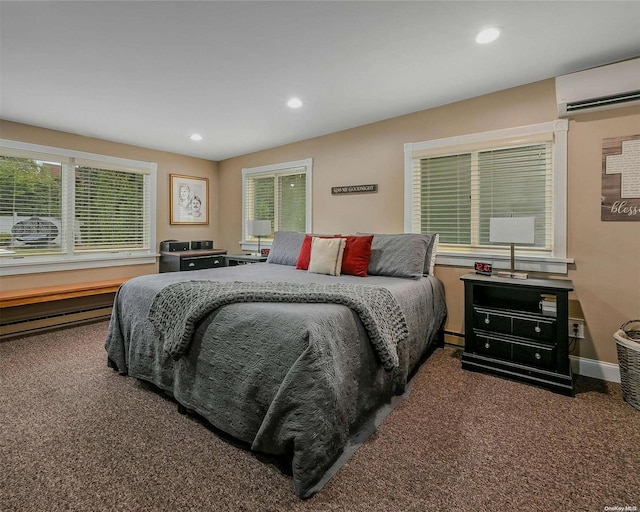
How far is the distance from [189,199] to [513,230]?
455 centimetres

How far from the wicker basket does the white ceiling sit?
2005 millimetres

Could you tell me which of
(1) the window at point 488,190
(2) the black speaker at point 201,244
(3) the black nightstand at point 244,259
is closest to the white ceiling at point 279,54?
(1) the window at point 488,190

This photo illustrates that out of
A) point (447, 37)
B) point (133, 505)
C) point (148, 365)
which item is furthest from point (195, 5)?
point (133, 505)

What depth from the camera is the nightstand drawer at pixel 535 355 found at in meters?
2.45

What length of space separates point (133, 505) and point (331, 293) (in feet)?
A: 4.30

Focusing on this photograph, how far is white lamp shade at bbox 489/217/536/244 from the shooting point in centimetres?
264

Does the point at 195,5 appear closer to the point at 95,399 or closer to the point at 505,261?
the point at 95,399

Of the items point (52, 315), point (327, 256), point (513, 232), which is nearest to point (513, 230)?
point (513, 232)

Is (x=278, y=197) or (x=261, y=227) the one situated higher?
(x=278, y=197)

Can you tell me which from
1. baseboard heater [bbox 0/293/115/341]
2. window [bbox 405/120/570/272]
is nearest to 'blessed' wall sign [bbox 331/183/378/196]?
window [bbox 405/120/570/272]

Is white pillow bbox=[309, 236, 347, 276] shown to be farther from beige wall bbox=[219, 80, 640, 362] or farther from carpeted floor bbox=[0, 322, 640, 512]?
carpeted floor bbox=[0, 322, 640, 512]

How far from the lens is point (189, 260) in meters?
4.66

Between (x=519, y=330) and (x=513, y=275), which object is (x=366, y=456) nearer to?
(x=519, y=330)

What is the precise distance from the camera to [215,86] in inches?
115
